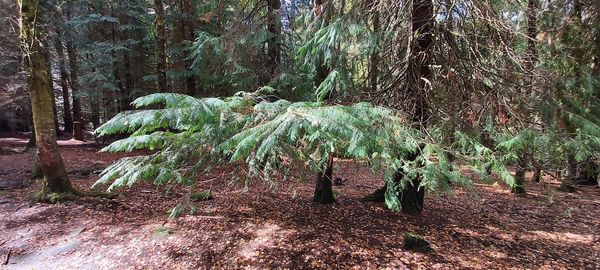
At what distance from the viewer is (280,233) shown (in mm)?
5293

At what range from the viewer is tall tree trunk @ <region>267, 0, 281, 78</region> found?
782cm

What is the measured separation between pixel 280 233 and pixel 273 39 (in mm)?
4932

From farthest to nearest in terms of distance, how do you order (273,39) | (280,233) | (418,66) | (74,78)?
(74,78) < (273,39) < (418,66) < (280,233)

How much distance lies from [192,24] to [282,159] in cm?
990

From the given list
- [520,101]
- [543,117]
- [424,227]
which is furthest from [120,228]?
[543,117]

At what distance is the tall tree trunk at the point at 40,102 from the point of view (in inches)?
247

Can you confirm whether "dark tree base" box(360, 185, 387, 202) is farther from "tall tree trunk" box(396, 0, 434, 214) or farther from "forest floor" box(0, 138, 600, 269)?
"tall tree trunk" box(396, 0, 434, 214)

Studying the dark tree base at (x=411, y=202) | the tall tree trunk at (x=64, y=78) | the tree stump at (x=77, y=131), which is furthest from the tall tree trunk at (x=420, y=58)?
the tree stump at (x=77, y=131)

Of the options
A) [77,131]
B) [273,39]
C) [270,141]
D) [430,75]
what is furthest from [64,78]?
[270,141]

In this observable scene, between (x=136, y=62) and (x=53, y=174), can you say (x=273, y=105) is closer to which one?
(x=53, y=174)

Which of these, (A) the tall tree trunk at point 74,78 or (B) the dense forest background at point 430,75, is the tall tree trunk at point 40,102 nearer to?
(B) the dense forest background at point 430,75

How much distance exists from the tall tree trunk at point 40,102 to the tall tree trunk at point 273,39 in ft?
15.4

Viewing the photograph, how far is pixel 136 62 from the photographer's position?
14.1m

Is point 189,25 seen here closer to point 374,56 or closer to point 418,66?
point 374,56
